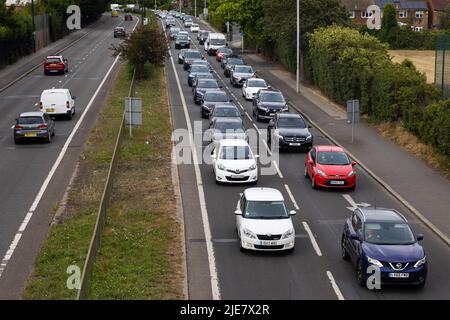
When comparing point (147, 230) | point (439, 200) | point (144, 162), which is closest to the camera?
point (147, 230)

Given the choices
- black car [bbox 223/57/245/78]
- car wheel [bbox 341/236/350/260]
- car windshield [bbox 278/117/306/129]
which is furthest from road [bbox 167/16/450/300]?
black car [bbox 223/57/245/78]

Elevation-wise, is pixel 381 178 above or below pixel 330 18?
below

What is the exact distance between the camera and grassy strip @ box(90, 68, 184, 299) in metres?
19.8

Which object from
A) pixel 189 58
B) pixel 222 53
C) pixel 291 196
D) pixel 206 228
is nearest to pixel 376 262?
pixel 206 228

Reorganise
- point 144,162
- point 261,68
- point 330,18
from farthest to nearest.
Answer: point 261,68 → point 330,18 → point 144,162

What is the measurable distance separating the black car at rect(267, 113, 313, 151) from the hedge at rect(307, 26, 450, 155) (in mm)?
4918

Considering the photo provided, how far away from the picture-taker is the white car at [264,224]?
886 inches

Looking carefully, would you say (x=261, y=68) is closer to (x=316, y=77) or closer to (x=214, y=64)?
(x=214, y=64)

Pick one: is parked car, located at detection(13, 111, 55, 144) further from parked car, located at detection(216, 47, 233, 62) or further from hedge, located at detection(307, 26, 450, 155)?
parked car, located at detection(216, 47, 233, 62)

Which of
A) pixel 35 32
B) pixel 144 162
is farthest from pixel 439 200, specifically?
pixel 35 32

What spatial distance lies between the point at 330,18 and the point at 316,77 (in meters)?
6.74

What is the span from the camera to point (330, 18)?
63.7 metres

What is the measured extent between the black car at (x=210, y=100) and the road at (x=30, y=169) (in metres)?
5.90

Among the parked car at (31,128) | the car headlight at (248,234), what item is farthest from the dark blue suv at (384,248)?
the parked car at (31,128)
